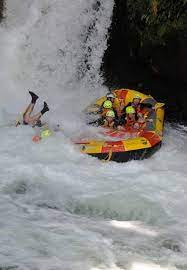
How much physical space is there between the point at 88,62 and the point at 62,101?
1265mm

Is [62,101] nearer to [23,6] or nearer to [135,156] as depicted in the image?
[23,6]

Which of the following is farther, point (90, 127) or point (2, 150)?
point (90, 127)

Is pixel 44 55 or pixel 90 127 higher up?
pixel 44 55

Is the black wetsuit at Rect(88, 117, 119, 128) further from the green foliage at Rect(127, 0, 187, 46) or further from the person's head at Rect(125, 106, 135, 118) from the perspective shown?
the green foliage at Rect(127, 0, 187, 46)

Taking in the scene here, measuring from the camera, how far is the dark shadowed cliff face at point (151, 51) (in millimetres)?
9609

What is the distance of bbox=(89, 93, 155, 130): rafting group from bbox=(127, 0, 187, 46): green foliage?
5.08ft

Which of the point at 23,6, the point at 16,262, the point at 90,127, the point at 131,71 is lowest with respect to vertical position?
the point at 16,262

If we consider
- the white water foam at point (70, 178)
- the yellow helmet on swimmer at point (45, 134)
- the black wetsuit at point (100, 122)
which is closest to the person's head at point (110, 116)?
the black wetsuit at point (100, 122)

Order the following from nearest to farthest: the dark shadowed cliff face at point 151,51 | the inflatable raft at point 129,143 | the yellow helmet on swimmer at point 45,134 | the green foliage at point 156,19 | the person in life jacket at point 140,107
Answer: the inflatable raft at point 129,143
the yellow helmet on swimmer at point 45,134
the person in life jacket at point 140,107
the green foliage at point 156,19
the dark shadowed cliff face at point 151,51

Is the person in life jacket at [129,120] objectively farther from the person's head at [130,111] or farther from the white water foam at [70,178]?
the white water foam at [70,178]

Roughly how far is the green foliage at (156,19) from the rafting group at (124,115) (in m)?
1.55

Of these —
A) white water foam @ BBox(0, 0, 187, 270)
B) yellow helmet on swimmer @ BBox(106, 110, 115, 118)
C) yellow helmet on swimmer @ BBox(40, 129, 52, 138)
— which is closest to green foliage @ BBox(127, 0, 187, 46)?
white water foam @ BBox(0, 0, 187, 270)

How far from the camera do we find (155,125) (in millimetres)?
8547

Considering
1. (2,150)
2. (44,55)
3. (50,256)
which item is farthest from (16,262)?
(44,55)
